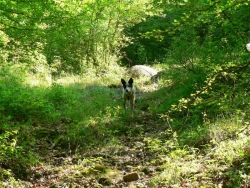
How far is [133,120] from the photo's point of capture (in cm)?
953

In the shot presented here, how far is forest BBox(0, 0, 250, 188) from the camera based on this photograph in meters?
4.61

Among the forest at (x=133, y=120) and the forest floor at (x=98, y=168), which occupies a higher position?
the forest at (x=133, y=120)

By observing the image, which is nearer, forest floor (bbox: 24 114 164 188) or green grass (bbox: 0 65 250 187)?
green grass (bbox: 0 65 250 187)

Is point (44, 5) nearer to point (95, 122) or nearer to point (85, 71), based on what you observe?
point (95, 122)

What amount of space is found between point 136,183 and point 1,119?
9.45 feet

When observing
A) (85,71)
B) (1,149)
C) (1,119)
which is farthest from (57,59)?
(1,149)

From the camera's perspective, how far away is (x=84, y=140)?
7422 mm

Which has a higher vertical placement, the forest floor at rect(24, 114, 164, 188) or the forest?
the forest

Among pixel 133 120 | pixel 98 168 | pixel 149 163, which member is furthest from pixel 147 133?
pixel 149 163

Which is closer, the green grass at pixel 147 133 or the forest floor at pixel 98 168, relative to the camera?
the green grass at pixel 147 133

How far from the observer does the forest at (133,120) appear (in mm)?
4605

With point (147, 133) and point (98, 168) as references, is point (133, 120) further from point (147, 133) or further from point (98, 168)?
point (98, 168)

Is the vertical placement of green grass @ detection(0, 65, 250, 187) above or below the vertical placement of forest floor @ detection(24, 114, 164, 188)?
above

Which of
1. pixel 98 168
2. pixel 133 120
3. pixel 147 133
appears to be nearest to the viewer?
pixel 98 168
